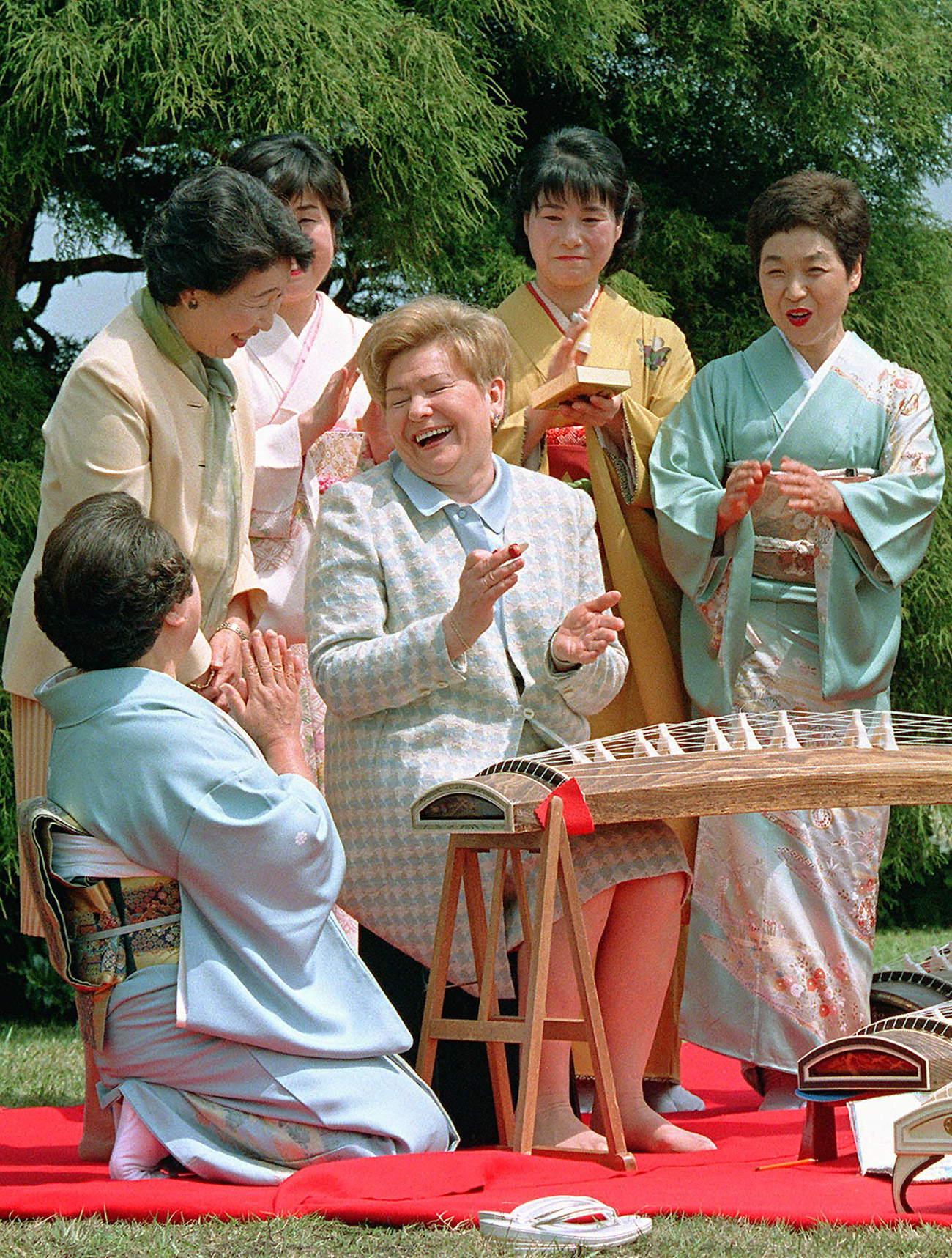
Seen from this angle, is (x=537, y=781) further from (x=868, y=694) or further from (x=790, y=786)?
(x=868, y=694)

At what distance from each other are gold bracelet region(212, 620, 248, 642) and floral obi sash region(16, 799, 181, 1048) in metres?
0.85

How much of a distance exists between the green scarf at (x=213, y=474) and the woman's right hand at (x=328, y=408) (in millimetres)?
377

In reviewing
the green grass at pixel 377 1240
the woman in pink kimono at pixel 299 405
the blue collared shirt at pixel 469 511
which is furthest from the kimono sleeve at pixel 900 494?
the green grass at pixel 377 1240

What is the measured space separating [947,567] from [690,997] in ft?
13.0

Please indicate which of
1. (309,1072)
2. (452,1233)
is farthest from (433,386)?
(452,1233)

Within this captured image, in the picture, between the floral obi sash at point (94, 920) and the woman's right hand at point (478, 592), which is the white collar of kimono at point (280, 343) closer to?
the woman's right hand at point (478, 592)

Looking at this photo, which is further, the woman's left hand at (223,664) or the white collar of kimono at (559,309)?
the white collar of kimono at (559,309)

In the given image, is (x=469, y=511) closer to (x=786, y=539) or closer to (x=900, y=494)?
(x=786, y=539)

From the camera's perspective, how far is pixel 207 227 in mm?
3270

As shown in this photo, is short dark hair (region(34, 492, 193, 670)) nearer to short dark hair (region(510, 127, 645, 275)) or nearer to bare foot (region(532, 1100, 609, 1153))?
bare foot (region(532, 1100, 609, 1153))

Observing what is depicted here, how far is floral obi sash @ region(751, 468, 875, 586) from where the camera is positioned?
3.98m

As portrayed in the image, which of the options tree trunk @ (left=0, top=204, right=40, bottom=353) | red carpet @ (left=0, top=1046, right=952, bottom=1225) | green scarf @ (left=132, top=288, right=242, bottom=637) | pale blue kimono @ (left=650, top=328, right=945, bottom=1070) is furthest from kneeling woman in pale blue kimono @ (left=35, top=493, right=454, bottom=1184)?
tree trunk @ (left=0, top=204, right=40, bottom=353)

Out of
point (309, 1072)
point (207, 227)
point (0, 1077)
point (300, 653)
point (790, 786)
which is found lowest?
point (0, 1077)

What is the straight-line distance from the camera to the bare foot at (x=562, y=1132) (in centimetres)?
304
